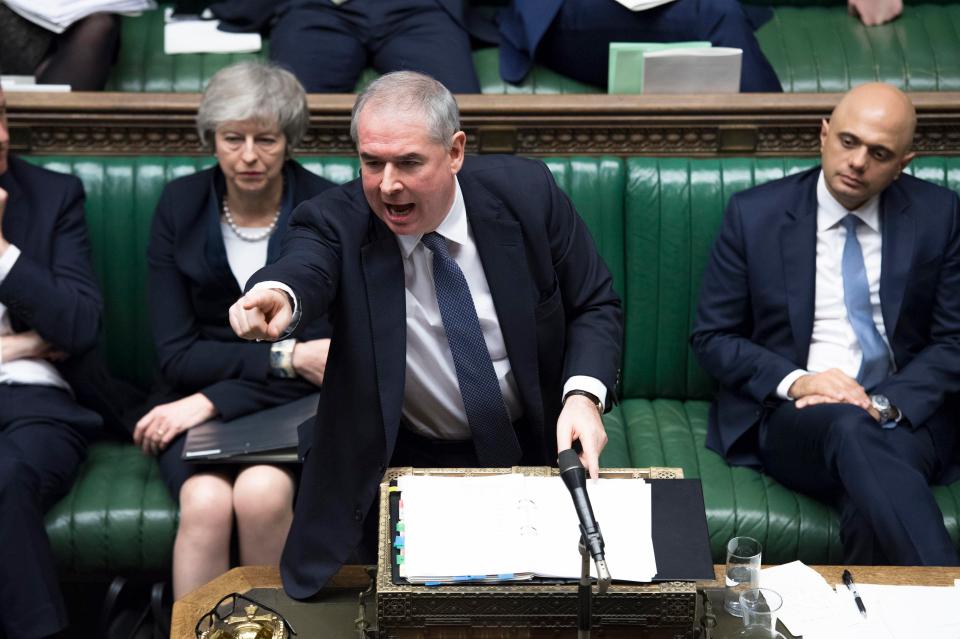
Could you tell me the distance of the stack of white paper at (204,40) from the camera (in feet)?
13.7

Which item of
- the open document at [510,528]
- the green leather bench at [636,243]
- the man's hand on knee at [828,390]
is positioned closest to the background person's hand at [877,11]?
the green leather bench at [636,243]

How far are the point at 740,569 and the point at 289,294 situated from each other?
0.91m

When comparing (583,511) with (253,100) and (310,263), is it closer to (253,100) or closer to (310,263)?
(310,263)

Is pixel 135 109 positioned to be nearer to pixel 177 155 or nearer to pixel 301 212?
pixel 177 155

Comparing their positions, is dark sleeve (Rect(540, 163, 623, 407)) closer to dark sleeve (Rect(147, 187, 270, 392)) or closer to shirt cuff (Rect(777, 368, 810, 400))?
shirt cuff (Rect(777, 368, 810, 400))

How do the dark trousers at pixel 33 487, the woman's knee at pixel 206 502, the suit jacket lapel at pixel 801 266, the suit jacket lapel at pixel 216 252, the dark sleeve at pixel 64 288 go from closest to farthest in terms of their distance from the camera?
the dark trousers at pixel 33 487
the woman's knee at pixel 206 502
the dark sleeve at pixel 64 288
the suit jacket lapel at pixel 216 252
the suit jacket lapel at pixel 801 266

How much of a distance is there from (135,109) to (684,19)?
1663 millimetres

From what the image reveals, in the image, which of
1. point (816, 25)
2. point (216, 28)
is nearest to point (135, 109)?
point (216, 28)

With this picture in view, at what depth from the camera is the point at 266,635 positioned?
2141 millimetres

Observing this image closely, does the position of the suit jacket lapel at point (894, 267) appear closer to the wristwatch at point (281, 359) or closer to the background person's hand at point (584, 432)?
the background person's hand at point (584, 432)

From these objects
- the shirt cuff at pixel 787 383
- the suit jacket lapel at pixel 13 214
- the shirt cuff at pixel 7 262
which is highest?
the suit jacket lapel at pixel 13 214

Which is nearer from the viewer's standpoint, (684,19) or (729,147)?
(729,147)

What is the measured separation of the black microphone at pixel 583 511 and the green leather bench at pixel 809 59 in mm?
2513

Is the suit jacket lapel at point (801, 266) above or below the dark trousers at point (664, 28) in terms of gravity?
below
